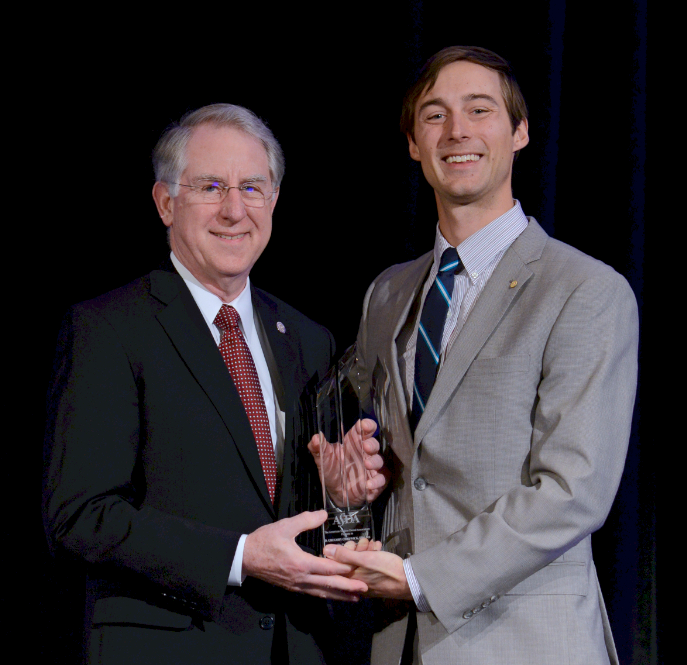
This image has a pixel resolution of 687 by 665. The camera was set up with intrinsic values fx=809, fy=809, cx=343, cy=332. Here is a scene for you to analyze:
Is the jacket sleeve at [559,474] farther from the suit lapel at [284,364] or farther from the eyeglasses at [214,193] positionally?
the eyeglasses at [214,193]

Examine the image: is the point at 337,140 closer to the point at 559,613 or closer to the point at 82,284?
the point at 82,284

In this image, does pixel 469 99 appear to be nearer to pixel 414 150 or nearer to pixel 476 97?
pixel 476 97

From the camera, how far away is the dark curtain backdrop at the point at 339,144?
2430 mm

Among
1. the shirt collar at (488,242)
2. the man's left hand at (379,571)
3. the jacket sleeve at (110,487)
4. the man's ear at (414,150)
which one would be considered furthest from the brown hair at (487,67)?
the man's left hand at (379,571)

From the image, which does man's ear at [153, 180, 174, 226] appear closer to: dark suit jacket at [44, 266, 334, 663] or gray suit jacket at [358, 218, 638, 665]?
dark suit jacket at [44, 266, 334, 663]

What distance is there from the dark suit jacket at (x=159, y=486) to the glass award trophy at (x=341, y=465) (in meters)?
0.12

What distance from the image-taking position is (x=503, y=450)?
170 centimetres

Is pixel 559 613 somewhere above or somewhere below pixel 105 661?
above

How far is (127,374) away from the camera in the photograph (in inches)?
73.3

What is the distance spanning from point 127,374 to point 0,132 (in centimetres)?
113

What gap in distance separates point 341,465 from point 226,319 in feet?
1.64

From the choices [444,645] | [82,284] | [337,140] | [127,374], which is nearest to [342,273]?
[337,140]

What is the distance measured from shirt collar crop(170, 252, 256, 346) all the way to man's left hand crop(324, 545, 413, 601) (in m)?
0.68

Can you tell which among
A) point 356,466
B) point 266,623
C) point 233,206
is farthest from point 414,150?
point 266,623
